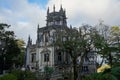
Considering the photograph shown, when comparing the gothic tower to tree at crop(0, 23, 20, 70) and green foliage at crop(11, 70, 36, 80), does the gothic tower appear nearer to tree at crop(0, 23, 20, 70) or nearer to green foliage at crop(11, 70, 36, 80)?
tree at crop(0, 23, 20, 70)

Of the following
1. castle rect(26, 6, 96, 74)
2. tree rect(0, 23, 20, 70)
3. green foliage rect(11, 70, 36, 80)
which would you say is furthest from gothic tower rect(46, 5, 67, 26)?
green foliage rect(11, 70, 36, 80)

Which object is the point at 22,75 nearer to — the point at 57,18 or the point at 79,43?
the point at 79,43

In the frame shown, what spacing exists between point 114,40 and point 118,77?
3510cm

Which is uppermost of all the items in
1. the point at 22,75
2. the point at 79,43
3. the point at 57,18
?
the point at 57,18

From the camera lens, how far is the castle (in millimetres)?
50281

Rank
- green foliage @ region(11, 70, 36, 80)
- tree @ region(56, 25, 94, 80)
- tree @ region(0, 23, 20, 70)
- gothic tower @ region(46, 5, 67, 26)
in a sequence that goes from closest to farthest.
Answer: green foliage @ region(11, 70, 36, 80) < tree @ region(56, 25, 94, 80) < tree @ region(0, 23, 20, 70) < gothic tower @ region(46, 5, 67, 26)

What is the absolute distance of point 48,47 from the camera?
51250 millimetres

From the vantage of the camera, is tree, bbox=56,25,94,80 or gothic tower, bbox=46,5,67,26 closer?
tree, bbox=56,25,94,80

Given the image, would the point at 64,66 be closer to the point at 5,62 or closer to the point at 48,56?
the point at 48,56

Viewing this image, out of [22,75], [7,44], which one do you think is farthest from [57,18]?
[22,75]

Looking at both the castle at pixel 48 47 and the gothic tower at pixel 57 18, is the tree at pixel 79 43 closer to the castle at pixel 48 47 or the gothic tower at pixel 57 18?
the castle at pixel 48 47

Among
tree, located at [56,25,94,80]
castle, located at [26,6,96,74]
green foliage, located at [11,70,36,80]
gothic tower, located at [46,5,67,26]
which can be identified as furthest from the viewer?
gothic tower, located at [46,5,67,26]

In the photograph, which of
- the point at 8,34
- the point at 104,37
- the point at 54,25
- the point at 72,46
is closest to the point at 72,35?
the point at 72,46

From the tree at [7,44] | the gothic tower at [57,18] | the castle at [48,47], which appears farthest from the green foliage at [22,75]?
the gothic tower at [57,18]
